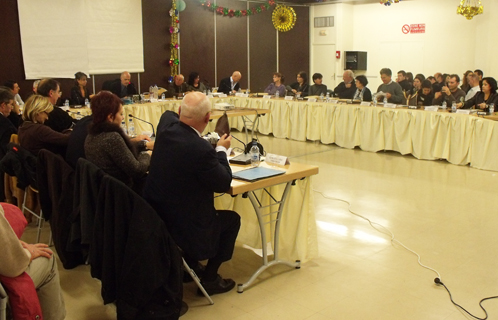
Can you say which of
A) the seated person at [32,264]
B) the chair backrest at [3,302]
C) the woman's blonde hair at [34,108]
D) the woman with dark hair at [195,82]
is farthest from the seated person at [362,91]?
the chair backrest at [3,302]

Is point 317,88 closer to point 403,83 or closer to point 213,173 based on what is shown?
point 403,83

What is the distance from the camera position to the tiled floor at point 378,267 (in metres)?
2.92

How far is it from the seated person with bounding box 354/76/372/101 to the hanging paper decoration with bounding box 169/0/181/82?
4023 millimetres

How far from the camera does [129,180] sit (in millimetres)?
3281

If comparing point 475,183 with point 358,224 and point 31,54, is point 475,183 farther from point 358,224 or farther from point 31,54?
point 31,54

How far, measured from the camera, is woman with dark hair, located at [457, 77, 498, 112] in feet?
21.2

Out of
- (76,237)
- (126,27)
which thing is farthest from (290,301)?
(126,27)

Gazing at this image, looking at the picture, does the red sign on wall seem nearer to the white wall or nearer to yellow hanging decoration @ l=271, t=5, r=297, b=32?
the white wall

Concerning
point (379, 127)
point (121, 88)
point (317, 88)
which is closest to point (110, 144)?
point (379, 127)

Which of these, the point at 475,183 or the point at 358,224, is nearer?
the point at 358,224

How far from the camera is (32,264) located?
2.19 metres

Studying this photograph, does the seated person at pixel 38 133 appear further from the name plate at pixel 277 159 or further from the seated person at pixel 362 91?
the seated person at pixel 362 91

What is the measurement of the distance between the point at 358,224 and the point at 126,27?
22.9 ft

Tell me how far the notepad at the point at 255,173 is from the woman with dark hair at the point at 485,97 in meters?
4.19
